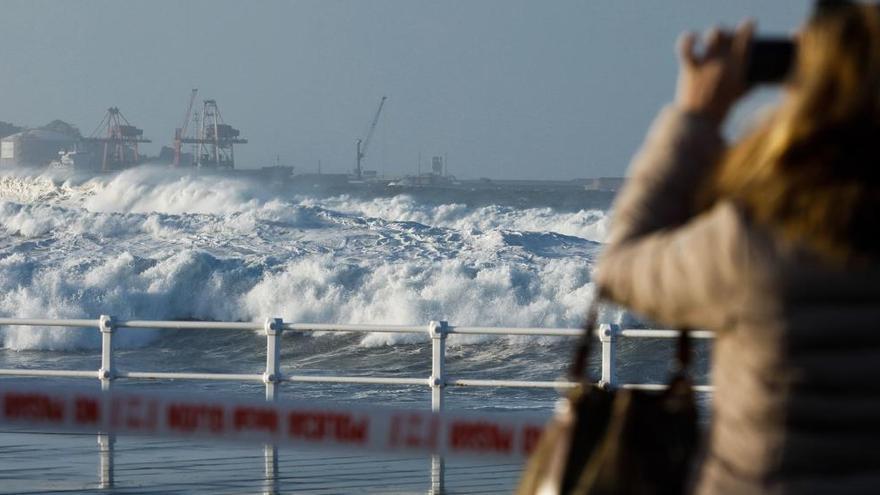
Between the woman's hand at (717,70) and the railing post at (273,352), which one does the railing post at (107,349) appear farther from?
the woman's hand at (717,70)

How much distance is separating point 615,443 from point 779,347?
303 mm

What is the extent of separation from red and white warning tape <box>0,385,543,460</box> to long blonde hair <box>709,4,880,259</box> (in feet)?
10.1

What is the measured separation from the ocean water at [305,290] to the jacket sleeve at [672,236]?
13.3 meters

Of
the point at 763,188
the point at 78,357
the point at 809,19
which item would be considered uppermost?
the point at 809,19

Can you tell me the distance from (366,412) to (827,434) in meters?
3.15

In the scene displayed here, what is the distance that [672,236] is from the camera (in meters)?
2.08

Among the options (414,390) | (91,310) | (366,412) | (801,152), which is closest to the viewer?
(801,152)

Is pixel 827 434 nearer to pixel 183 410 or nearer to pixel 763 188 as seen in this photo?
pixel 763 188

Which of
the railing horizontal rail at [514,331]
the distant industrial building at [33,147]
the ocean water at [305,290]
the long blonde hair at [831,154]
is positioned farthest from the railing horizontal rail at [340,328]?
the distant industrial building at [33,147]

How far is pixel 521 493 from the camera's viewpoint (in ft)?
7.52

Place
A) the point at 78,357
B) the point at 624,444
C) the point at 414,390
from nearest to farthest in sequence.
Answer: the point at 624,444 < the point at 414,390 < the point at 78,357

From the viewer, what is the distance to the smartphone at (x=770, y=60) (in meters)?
2.13

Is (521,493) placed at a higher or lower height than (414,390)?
higher

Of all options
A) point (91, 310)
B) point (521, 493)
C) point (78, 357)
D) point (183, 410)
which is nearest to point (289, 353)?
point (78, 357)
